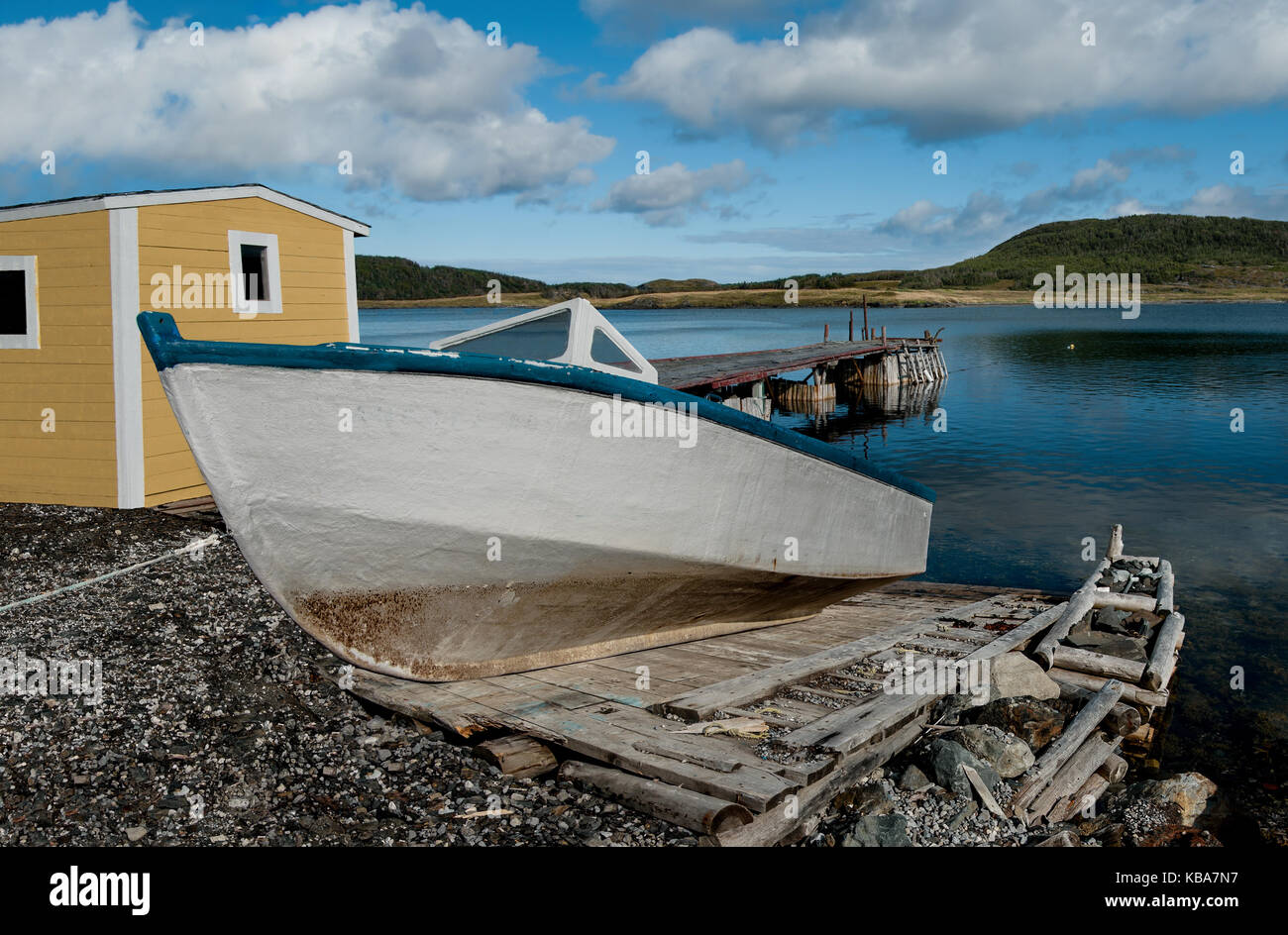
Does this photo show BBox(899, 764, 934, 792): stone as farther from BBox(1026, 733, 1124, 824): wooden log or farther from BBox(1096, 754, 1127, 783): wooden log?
BBox(1096, 754, 1127, 783): wooden log

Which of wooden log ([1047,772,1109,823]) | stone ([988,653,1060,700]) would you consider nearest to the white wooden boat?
stone ([988,653,1060,700])

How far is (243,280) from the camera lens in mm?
13180

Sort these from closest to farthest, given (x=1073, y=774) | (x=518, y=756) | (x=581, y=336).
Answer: (x=518, y=756) < (x=1073, y=774) < (x=581, y=336)

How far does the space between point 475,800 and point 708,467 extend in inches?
107

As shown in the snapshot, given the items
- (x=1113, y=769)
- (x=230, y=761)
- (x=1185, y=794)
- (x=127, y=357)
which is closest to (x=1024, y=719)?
(x=1113, y=769)

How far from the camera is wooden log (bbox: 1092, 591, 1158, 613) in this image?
10320mm

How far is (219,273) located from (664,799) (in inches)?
440

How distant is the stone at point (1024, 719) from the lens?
21.8 feet

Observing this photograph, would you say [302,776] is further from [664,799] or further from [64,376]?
[64,376]

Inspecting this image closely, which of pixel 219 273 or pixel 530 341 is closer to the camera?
pixel 530 341

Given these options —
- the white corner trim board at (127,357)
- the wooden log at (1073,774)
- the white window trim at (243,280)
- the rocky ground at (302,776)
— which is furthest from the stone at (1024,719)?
the white window trim at (243,280)

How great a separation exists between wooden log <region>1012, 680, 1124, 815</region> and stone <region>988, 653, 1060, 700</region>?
0.42 metres

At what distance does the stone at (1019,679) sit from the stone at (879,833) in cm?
294

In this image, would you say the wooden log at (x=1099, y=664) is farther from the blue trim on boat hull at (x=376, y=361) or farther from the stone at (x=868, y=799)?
the blue trim on boat hull at (x=376, y=361)
